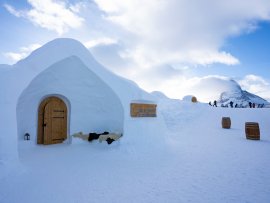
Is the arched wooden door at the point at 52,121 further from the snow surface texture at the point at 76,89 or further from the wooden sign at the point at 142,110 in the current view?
the wooden sign at the point at 142,110

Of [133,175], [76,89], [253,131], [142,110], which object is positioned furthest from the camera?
[253,131]

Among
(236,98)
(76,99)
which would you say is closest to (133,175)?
(76,99)

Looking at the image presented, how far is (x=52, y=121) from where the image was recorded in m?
8.41

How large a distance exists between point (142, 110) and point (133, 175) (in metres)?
3.88

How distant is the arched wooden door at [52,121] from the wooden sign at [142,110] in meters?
3.19

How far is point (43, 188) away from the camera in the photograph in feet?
12.5

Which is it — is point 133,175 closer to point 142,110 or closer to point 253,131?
point 142,110

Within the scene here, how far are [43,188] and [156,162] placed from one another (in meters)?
3.24

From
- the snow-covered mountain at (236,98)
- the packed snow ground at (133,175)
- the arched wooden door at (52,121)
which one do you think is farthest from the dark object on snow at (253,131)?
the snow-covered mountain at (236,98)

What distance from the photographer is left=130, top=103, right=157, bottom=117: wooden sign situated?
7.96 metres

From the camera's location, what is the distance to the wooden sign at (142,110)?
7.96m

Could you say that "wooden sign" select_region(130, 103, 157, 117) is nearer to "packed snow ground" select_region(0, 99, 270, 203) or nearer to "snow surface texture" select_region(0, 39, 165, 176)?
"snow surface texture" select_region(0, 39, 165, 176)

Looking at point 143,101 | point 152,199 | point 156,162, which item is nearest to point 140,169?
point 156,162

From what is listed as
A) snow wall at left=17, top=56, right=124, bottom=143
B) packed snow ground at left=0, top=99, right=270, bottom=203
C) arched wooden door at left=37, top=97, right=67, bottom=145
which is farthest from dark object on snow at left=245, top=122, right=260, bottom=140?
arched wooden door at left=37, top=97, right=67, bottom=145
